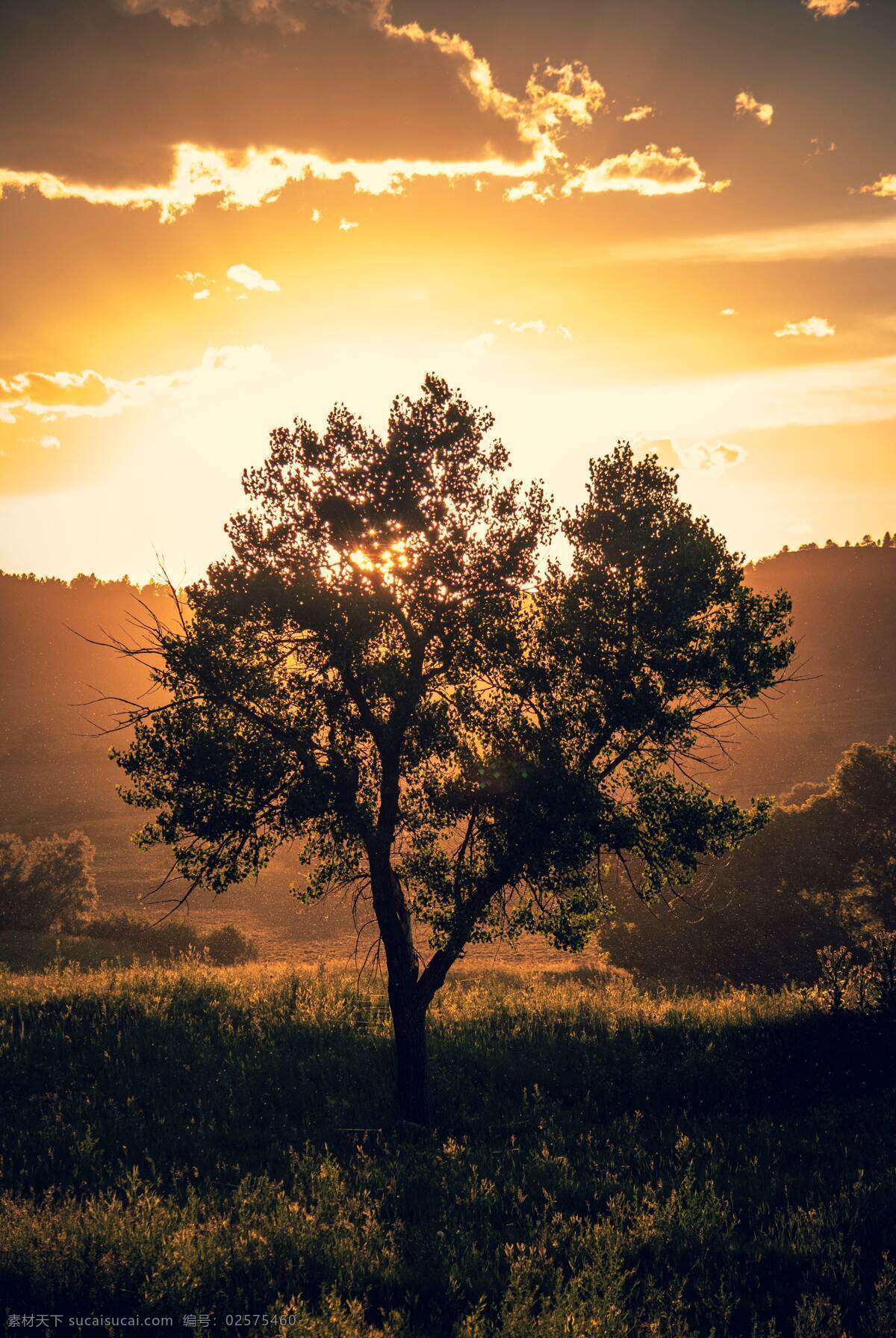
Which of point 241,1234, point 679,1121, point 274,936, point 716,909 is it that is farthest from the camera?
point 274,936

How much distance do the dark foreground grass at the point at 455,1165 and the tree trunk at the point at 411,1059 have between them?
2.07 ft

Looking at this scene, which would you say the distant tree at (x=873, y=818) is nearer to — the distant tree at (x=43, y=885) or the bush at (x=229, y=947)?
the bush at (x=229, y=947)

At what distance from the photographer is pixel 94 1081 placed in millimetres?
13703

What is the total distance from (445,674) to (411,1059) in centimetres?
718

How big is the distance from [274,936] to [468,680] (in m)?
53.3

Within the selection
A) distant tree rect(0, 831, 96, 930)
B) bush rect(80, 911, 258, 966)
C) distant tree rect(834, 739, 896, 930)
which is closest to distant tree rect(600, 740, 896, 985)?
distant tree rect(834, 739, 896, 930)

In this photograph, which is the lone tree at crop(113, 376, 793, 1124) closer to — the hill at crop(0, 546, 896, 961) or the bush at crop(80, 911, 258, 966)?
the hill at crop(0, 546, 896, 961)

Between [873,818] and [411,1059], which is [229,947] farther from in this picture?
[873,818]

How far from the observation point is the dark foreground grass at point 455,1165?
274 inches

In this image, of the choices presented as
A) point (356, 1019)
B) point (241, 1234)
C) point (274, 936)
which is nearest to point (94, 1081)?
point (356, 1019)

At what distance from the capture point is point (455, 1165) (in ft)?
35.7

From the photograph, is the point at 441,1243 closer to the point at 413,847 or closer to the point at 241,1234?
the point at 241,1234

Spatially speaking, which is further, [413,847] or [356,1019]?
[356,1019]

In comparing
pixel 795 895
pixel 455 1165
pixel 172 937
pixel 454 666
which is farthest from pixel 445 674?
pixel 172 937
